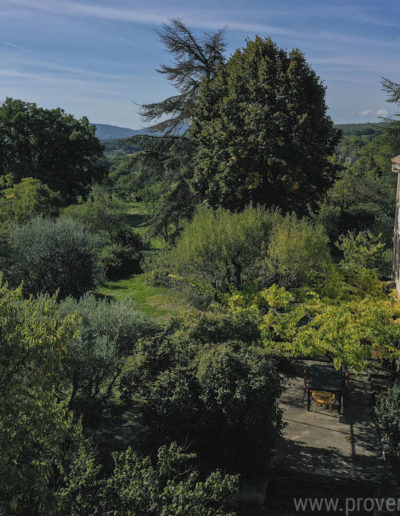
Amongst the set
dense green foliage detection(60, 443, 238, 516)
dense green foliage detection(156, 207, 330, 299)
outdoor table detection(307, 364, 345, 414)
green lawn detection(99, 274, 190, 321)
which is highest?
dense green foliage detection(156, 207, 330, 299)

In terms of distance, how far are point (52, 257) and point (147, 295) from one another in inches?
269

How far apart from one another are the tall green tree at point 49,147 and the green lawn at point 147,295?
18.5 meters

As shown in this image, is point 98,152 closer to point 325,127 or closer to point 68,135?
Result: point 68,135

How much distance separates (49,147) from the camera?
147 ft

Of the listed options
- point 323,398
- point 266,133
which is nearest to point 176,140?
point 266,133

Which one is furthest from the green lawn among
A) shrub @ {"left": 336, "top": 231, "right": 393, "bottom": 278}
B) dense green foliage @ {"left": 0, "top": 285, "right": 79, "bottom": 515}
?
dense green foliage @ {"left": 0, "top": 285, "right": 79, "bottom": 515}

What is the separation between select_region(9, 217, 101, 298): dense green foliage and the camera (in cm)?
2042

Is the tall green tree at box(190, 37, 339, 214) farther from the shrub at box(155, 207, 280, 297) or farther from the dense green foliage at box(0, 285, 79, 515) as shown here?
the dense green foliage at box(0, 285, 79, 515)

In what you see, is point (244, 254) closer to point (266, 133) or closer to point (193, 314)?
point (193, 314)

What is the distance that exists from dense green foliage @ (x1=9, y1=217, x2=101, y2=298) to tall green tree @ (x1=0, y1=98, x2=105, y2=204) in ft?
73.0

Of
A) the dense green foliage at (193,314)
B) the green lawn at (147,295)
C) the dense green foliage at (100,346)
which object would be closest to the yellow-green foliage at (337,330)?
the dense green foliage at (193,314)

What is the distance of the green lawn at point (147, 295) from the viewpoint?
20470mm

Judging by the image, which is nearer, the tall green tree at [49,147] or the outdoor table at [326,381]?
the outdoor table at [326,381]

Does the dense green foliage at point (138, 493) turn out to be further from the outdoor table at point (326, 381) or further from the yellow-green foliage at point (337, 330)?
the outdoor table at point (326, 381)
